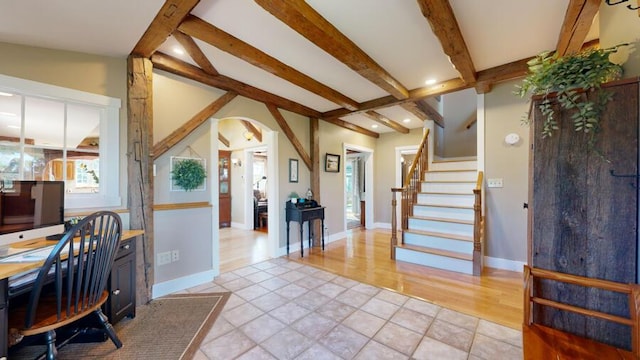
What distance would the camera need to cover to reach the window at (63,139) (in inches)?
73.4

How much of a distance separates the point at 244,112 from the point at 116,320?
2640 millimetres

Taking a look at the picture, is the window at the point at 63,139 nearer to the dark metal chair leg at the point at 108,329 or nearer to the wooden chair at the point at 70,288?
the wooden chair at the point at 70,288

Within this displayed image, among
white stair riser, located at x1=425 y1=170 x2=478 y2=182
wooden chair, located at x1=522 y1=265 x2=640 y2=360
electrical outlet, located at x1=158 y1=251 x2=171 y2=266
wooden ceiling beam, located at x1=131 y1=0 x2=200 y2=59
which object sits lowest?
electrical outlet, located at x1=158 y1=251 x2=171 y2=266

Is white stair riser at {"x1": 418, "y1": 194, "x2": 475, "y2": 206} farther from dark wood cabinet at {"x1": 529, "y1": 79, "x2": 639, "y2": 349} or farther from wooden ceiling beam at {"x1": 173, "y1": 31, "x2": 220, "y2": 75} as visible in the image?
wooden ceiling beam at {"x1": 173, "y1": 31, "x2": 220, "y2": 75}

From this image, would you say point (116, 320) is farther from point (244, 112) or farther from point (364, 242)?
point (364, 242)

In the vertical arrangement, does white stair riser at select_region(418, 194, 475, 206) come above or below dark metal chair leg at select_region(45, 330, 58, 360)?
above

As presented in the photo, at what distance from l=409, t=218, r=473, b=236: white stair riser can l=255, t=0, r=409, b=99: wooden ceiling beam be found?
225cm

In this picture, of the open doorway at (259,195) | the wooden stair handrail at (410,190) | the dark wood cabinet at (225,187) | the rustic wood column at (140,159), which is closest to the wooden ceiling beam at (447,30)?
the wooden stair handrail at (410,190)

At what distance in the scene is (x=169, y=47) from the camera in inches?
96.2

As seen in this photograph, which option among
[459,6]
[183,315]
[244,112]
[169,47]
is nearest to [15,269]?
[183,315]

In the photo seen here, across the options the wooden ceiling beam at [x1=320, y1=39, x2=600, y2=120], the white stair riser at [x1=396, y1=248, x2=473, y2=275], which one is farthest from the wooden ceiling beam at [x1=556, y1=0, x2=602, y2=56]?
the white stair riser at [x1=396, y1=248, x2=473, y2=275]

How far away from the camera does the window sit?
1.86 metres

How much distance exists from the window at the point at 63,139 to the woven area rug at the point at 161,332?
1.08 metres

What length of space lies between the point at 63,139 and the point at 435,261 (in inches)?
169
